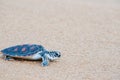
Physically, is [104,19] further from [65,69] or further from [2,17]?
[65,69]

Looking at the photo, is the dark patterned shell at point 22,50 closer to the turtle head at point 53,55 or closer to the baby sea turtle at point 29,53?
the baby sea turtle at point 29,53

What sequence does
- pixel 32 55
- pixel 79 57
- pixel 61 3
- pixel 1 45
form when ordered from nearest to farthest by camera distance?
pixel 32 55, pixel 79 57, pixel 1 45, pixel 61 3

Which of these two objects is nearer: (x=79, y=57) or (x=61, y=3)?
(x=79, y=57)

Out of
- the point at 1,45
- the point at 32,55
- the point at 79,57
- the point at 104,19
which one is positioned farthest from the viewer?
the point at 104,19

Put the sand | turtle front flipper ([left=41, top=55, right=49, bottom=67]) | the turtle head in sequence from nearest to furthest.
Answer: the sand < turtle front flipper ([left=41, top=55, right=49, bottom=67]) < the turtle head

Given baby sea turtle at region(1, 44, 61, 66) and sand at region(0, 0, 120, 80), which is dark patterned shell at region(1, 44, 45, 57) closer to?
baby sea turtle at region(1, 44, 61, 66)

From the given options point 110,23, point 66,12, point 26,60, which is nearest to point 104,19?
point 110,23

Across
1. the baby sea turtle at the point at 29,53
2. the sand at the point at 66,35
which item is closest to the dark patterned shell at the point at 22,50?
the baby sea turtle at the point at 29,53

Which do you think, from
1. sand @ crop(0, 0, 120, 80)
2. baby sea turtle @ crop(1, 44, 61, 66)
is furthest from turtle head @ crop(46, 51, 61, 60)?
sand @ crop(0, 0, 120, 80)
